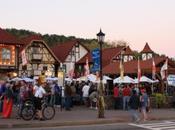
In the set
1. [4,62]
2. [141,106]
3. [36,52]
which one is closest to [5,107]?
[141,106]

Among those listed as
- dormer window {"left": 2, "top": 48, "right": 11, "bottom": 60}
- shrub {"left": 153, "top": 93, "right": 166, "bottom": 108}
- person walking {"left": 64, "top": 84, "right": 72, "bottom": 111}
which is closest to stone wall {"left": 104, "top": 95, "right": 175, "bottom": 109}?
shrub {"left": 153, "top": 93, "right": 166, "bottom": 108}

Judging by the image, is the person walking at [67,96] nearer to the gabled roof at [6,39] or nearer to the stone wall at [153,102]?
the stone wall at [153,102]

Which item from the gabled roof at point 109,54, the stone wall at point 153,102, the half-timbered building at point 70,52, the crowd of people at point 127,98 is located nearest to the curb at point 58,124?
the crowd of people at point 127,98

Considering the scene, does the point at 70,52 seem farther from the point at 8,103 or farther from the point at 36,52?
the point at 8,103

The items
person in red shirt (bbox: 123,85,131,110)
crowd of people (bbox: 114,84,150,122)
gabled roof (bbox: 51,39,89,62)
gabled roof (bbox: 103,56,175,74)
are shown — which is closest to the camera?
crowd of people (bbox: 114,84,150,122)

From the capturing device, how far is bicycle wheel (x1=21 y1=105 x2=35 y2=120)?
74.8 ft

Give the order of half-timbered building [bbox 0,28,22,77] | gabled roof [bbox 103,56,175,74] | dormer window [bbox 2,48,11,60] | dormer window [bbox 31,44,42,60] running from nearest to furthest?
gabled roof [bbox 103,56,175,74] < half-timbered building [bbox 0,28,22,77] < dormer window [bbox 2,48,11,60] < dormer window [bbox 31,44,42,60]

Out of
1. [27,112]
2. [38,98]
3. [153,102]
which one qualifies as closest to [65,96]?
[153,102]

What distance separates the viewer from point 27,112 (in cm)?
2286

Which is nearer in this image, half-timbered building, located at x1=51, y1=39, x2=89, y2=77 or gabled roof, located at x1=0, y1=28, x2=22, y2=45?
gabled roof, located at x1=0, y1=28, x2=22, y2=45

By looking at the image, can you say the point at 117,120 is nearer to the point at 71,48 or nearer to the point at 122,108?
the point at 122,108

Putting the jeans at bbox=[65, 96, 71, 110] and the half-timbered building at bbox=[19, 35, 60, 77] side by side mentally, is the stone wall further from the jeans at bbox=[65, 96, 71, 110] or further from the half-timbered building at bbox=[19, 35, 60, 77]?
the half-timbered building at bbox=[19, 35, 60, 77]

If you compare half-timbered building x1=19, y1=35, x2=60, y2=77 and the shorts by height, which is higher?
half-timbered building x1=19, y1=35, x2=60, y2=77

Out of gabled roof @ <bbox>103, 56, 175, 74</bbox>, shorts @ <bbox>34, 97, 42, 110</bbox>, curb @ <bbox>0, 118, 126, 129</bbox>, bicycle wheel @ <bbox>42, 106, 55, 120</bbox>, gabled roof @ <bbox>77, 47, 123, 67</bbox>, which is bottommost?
curb @ <bbox>0, 118, 126, 129</bbox>
